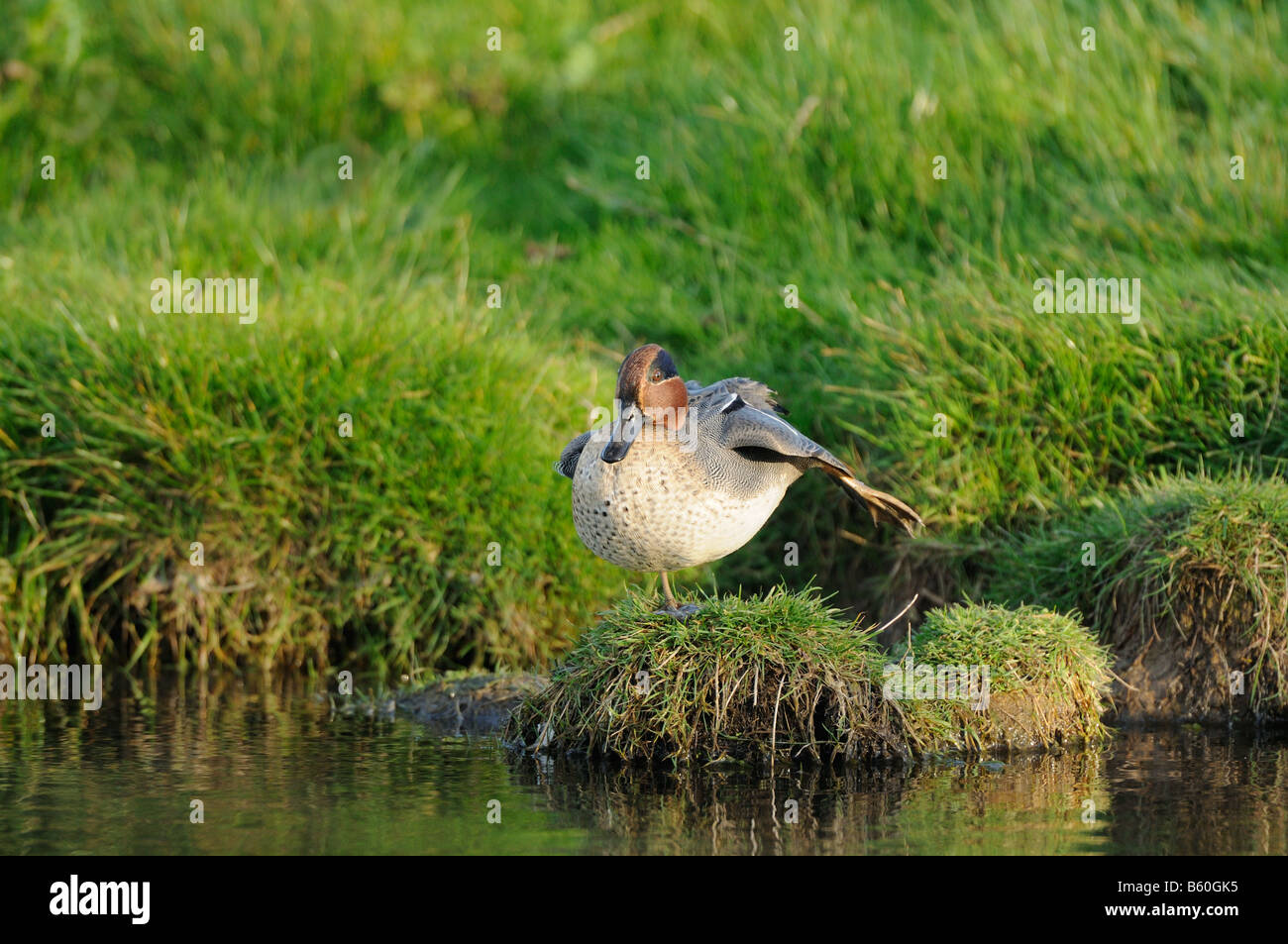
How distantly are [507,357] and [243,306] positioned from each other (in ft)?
4.51

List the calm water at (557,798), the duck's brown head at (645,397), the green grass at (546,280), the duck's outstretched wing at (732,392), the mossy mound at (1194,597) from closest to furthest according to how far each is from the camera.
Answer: the calm water at (557,798) → the duck's brown head at (645,397) → the duck's outstretched wing at (732,392) → the mossy mound at (1194,597) → the green grass at (546,280)

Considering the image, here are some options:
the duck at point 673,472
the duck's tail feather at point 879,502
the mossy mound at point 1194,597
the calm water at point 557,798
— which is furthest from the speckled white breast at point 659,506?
the mossy mound at point 1194,597

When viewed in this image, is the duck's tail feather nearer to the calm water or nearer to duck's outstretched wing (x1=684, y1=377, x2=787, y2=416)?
duck's outstretched wing (x1=684, y1=377, x2=787, y2=416)

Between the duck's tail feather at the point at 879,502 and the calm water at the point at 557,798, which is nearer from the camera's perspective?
the calm water at the point at 557,798

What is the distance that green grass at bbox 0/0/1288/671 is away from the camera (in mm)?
7387

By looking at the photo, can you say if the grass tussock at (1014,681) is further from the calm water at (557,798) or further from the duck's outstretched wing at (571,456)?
the duck's outstretched wing at (571,456)

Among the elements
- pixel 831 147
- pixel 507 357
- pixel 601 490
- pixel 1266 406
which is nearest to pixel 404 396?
pixel 507 357

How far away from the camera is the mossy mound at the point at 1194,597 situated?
6.29 meters

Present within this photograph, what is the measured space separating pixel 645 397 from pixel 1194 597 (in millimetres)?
2655

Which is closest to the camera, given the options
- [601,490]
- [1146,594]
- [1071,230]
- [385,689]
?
[601,490]

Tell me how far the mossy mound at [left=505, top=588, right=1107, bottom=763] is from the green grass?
55.6 inches

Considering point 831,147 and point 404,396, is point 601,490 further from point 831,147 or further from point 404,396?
point 831,147

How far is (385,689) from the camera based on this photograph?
281 inches

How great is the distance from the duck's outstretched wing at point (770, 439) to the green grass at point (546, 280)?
170 cm
